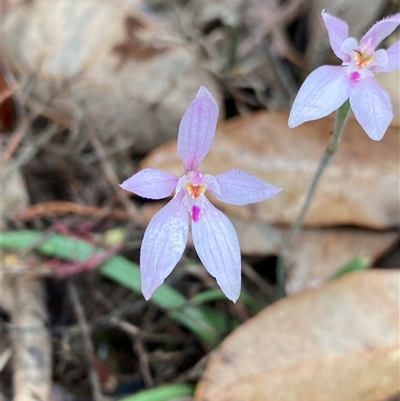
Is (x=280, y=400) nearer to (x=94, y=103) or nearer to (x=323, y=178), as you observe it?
(x=323, y=178)

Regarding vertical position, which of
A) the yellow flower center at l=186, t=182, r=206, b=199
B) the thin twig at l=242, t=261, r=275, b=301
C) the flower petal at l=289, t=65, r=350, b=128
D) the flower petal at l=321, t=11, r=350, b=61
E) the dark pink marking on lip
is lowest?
the thin twig at l=242, t=261, r=275, b=301

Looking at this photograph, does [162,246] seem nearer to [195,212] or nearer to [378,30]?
[195,212]

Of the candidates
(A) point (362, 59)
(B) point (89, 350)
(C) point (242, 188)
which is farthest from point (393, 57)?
(B) point (89, 350)

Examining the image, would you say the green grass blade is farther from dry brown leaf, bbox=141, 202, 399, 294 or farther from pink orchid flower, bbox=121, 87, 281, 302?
pink orchid flower, bbox=121, 87, 281, 302

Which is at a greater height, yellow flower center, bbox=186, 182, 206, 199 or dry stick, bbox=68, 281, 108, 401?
yellow flower center, bbox=186, 182, 206, 199

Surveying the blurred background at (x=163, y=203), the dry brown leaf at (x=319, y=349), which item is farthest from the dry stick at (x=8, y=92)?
the dry brown leaf at (x=319, y=349)

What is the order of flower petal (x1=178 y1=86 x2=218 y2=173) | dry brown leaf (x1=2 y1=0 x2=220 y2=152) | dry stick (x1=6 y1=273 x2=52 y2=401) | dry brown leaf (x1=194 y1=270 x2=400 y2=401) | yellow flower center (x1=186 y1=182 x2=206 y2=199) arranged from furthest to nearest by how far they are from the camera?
dry brown leaf (x1=2 y1=0 x2=220 y2=152) < dry stick (x1=6 y1=273 x2=52 y2=401) < dry brown leaf (x1=194 y1=270 x2=400 y2=401) < yellow flower center (x1=186 y1=182 x2=206 y2=199) < flower petal (x1=178 y1=86 x2=218 y2=173)

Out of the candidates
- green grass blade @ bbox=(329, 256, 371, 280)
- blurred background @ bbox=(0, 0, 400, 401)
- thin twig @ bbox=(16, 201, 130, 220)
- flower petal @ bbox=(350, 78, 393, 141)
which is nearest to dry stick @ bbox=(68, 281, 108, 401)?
blurred background @ bbox=(0, 0, 400, 401)

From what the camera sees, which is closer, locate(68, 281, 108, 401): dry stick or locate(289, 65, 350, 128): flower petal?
locate(289, 65, 350, 128): flower petal
